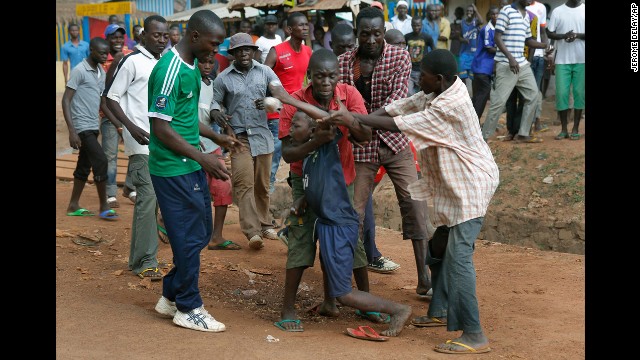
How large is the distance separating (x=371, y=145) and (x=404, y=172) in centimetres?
37

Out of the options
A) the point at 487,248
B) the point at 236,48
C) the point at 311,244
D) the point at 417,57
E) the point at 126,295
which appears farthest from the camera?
the point at 417,57

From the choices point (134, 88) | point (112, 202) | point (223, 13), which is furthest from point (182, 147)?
point (223, 13)

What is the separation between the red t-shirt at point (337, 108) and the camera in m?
5.20

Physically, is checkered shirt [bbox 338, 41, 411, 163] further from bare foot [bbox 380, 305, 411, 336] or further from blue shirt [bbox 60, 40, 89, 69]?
blue shirt [bbox 60, 40, 89, 69]

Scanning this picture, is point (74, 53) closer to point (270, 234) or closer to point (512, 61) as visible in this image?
point (512, 61)

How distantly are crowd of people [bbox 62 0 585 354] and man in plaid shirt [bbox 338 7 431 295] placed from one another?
0.04ft

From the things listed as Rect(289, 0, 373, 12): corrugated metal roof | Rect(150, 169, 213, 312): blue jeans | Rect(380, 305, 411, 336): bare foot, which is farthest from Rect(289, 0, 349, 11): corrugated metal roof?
Rect(380, 305, 411, 336): bare foot

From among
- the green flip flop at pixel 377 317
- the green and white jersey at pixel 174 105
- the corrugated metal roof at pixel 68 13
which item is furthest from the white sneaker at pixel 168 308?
the corrugated metal roof at pixel 68 13

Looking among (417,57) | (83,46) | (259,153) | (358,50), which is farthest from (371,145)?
(83,46)

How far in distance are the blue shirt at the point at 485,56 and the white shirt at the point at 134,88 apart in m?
6.30

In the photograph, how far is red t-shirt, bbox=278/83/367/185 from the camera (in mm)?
5195

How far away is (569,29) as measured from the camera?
38.2 feet

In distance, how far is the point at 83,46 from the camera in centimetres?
1794

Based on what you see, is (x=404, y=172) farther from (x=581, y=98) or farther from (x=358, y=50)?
(x=581, y=98)
